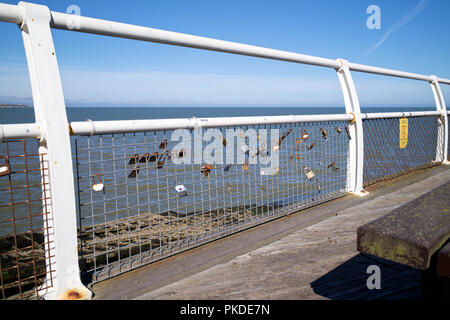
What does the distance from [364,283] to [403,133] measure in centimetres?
322

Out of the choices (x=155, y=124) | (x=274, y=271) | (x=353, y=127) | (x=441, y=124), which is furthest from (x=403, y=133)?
(x=155, y=124)

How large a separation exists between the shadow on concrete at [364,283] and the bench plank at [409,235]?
2.46ft

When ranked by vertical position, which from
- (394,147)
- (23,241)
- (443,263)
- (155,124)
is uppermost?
(155,124)

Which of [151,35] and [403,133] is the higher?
[151,35]

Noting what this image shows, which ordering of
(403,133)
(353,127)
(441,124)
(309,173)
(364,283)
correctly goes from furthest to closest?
(441,124) < (403,133) < (353,127) < (309,173) < (364,283)

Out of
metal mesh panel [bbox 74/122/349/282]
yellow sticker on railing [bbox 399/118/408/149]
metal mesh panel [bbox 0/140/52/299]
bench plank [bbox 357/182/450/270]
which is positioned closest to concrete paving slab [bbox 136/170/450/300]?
metal mesh panel [bbox 74/122/349/282]

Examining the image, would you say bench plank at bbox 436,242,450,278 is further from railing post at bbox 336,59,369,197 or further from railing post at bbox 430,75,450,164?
railing post at bbox 430,75,450,164

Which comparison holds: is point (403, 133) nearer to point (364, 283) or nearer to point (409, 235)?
point (364, 283)

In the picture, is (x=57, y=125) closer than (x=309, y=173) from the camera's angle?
Yes

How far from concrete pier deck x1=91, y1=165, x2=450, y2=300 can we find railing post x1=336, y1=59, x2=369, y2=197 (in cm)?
91

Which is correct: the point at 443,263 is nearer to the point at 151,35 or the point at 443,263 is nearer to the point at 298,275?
the point at 298,275

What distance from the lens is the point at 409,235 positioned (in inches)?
42.6

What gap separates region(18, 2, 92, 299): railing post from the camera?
1.61 metres

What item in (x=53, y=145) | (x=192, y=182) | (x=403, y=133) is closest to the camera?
(x=53, y=145)
